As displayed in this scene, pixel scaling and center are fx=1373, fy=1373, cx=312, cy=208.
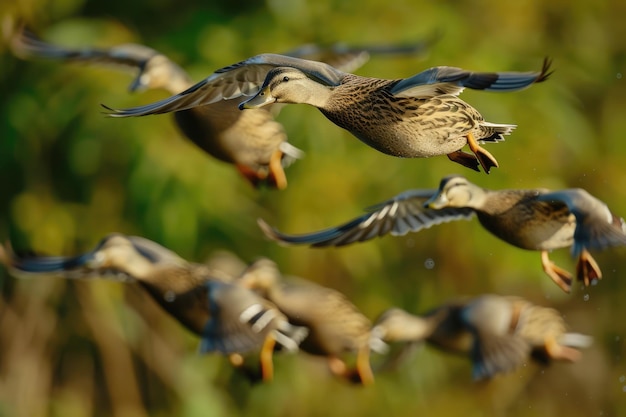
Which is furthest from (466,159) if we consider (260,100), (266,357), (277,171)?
(266,357)

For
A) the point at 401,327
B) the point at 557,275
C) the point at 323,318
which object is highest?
the point at 557,275

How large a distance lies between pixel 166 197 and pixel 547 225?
3239mm

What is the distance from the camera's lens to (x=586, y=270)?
10.5 feet

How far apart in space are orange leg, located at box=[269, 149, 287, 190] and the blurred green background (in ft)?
6.80

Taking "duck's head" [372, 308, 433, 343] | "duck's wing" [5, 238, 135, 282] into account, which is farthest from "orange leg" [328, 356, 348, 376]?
"duck's wing" [5, 238, 135, 282]

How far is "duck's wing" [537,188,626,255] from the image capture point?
327cm

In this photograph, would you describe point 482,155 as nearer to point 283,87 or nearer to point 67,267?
point 283,87

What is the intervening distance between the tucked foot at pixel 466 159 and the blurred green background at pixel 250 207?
3.41m

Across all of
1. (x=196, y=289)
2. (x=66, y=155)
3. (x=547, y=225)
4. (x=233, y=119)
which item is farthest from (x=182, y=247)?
(x=547, y=225)

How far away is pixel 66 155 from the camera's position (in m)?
7.09

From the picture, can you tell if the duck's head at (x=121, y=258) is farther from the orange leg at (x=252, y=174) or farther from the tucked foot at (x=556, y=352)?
the tucked foot at (x=556, y=352)

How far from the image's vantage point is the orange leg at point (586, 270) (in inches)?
126

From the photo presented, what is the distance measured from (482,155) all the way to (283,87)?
471mm

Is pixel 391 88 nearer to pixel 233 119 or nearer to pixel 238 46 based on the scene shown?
pixel 233 119
